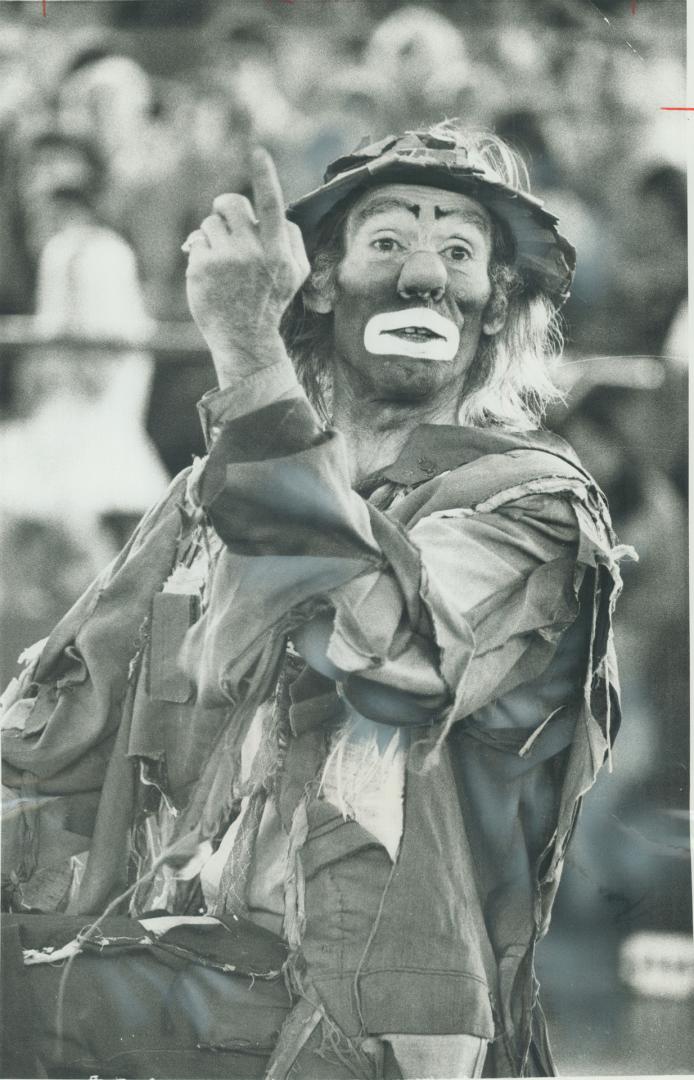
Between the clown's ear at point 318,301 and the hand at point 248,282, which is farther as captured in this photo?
the clown's ear at point 318,301

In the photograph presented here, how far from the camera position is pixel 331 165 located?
386 centimetres

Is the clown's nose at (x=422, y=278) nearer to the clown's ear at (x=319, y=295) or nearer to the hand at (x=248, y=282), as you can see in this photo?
the clown's ear at (x=319, y=295)

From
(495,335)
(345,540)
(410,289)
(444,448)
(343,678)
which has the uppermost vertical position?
(410,289)

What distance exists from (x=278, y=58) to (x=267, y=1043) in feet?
7.00

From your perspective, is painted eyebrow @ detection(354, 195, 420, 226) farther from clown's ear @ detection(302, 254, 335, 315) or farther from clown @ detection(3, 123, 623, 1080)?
clown's ear @ detection(302, 254, 335, 315)

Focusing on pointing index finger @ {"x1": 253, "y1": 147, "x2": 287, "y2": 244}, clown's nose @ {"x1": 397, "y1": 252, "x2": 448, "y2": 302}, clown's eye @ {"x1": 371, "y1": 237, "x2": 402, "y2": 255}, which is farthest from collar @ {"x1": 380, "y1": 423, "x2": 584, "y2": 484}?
pointing index finger @ {"x1": 253, "y1": 147, "x2": 287, "y2": 244}

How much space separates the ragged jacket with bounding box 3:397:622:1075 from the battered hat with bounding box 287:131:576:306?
40 cm

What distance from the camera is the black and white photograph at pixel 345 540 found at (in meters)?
3.45

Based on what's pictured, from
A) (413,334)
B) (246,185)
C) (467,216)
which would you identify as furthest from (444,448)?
(246,185)

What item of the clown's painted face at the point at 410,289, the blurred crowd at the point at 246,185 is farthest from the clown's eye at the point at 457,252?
the blurred crowd at the point at 246,185

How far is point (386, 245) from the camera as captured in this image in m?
3.81

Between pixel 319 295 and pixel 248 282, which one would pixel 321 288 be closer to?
pixel 319 295

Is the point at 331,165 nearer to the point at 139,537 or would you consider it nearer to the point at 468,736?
the point at 139,537

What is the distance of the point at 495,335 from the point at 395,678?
911mm
